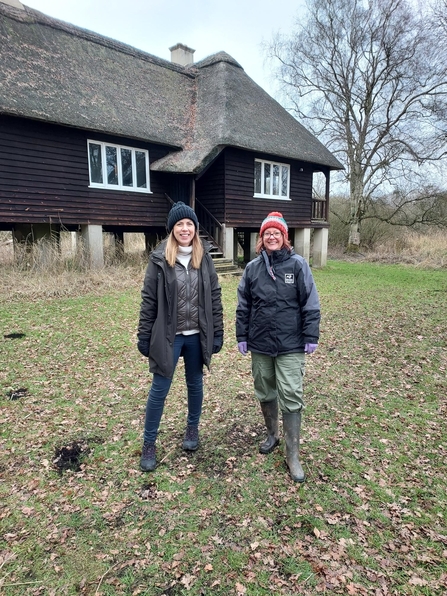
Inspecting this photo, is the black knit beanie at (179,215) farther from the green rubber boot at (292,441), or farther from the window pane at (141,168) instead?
the window pane at (141,168)

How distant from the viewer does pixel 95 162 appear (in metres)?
12.2

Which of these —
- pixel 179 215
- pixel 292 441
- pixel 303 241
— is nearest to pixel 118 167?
pixel 303 241

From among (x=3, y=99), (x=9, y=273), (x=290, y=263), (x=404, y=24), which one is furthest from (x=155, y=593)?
(x=404, y=24)

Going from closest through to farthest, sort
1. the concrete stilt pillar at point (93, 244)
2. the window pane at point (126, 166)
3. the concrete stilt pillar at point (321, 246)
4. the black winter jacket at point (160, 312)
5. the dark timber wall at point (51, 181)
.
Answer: the black winter jacket at point (160, 312) → the dark timber wall at point (51, 181) → the concrete stilt pillar at point (93, 244) → the window pane at point (126, 166) → the concrete stilt pillar at point (321, 246)

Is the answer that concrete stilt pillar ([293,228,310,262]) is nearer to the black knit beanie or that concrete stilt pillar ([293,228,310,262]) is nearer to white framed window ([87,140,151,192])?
white framed window ([87,140,151,192])

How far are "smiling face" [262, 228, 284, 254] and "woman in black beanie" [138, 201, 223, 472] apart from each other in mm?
517

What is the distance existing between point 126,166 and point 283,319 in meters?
11.7

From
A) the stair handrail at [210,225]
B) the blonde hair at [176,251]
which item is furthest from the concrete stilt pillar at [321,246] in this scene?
the blonde hair at [176,251]

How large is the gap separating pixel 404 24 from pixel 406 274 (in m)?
15.8

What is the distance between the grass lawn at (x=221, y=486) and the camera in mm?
2285

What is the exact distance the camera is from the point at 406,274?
16047 mm

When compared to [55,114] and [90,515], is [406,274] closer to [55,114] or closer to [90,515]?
[55,114]

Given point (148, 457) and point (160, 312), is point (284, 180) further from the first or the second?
point (148, 457)

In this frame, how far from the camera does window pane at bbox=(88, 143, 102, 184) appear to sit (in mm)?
12132
